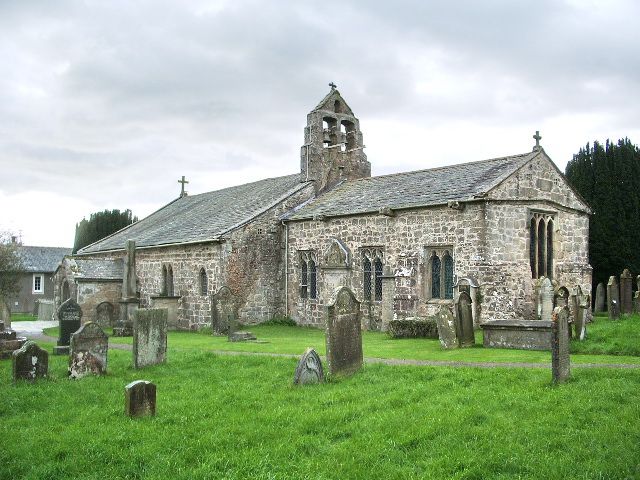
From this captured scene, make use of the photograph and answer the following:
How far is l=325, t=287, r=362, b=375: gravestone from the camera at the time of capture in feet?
39.4

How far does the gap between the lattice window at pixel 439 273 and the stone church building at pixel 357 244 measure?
4cm

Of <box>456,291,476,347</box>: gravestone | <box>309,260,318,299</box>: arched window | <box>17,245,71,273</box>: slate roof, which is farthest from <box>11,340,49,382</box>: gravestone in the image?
<box>17,245,71,273</box>: slate roof

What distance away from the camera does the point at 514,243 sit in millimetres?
21156

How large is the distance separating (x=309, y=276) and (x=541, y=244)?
9412mm

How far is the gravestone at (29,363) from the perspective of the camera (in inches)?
475

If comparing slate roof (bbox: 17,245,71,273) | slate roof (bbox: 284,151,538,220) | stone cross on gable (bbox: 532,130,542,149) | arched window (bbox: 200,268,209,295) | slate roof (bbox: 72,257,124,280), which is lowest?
arched window (bbox: 200,268,209,295)

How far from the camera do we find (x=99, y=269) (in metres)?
31.3

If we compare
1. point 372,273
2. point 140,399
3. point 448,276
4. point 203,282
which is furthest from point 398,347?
point 203,282

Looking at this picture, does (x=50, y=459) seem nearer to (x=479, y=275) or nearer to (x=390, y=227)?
(x=479, y=275)

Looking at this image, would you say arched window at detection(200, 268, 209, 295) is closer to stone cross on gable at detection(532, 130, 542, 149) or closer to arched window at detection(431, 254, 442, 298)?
arched window at detection(431, 254, 442, 298)

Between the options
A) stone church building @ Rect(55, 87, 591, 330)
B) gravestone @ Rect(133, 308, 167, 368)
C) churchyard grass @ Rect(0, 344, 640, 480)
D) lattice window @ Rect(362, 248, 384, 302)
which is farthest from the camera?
lattice window @ Rect(362, 248, 384, 302)

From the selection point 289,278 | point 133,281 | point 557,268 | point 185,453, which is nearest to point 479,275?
point 557,268

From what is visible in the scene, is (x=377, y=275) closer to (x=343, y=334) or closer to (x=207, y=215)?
(x=207, y=215)

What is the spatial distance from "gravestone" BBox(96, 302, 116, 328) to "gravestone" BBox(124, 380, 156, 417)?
22.1 metres
